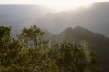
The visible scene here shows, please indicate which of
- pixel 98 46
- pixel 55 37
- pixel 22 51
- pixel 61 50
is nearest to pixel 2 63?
pixel 22 51

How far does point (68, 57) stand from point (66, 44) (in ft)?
8.89

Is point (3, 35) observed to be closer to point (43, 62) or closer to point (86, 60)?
point (43, 62)

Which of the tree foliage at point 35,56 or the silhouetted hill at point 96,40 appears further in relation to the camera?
the silhouetted hill at point 96,40

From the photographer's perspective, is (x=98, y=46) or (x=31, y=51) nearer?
(x=31, y=51)

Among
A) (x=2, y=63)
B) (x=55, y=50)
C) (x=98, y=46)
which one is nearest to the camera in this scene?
(x=2, y=63)

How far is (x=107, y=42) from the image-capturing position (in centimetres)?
11269

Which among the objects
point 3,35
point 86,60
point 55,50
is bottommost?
point 86,60

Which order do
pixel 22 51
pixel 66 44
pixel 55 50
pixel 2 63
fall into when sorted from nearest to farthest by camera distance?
1. pixel 2 63
2. pixel 22 51
3. pixel 66 44
4. pixel 55 50

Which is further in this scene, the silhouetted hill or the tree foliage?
the silhouetted hill

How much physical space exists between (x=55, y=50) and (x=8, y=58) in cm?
1206

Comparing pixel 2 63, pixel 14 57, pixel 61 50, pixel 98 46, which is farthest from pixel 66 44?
pixel 98 46

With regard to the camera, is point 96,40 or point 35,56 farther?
point 96,40

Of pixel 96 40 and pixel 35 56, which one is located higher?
pixel 96 40

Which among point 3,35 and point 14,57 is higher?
point 3,35
